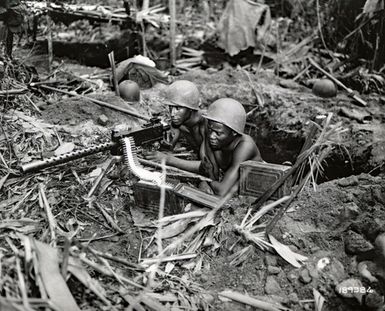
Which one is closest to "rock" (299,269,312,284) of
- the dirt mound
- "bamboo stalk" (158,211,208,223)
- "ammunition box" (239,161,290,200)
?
"ammunition box" (239,161,290,200)

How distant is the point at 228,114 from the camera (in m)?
A: 4.47

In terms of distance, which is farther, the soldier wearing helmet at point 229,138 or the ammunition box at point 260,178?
the soldier wearing helmet at point 229,138

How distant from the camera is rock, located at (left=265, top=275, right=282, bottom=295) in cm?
339

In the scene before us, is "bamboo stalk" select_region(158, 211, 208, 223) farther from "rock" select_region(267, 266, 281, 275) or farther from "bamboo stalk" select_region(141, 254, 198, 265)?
"rock" select_region(267, 266, 281, 275)

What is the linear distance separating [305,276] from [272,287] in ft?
1.09

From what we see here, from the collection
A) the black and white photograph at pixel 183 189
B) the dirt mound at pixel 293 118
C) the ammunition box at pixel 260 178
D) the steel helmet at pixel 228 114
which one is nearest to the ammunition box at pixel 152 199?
the black and white photograph at pixel 183 189

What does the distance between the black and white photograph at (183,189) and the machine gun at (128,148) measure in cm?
2

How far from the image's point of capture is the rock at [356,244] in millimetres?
3566

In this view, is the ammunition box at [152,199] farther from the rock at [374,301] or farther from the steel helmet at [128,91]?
the steel helmet at [128,91]

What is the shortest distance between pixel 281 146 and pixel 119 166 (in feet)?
11.5

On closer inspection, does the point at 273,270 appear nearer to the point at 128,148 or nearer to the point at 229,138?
the point at 229,138

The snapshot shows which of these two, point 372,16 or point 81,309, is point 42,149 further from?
point 372,16

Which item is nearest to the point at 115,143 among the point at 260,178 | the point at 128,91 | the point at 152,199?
the point at 152,199

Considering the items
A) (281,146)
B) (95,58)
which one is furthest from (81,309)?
(95,58)
